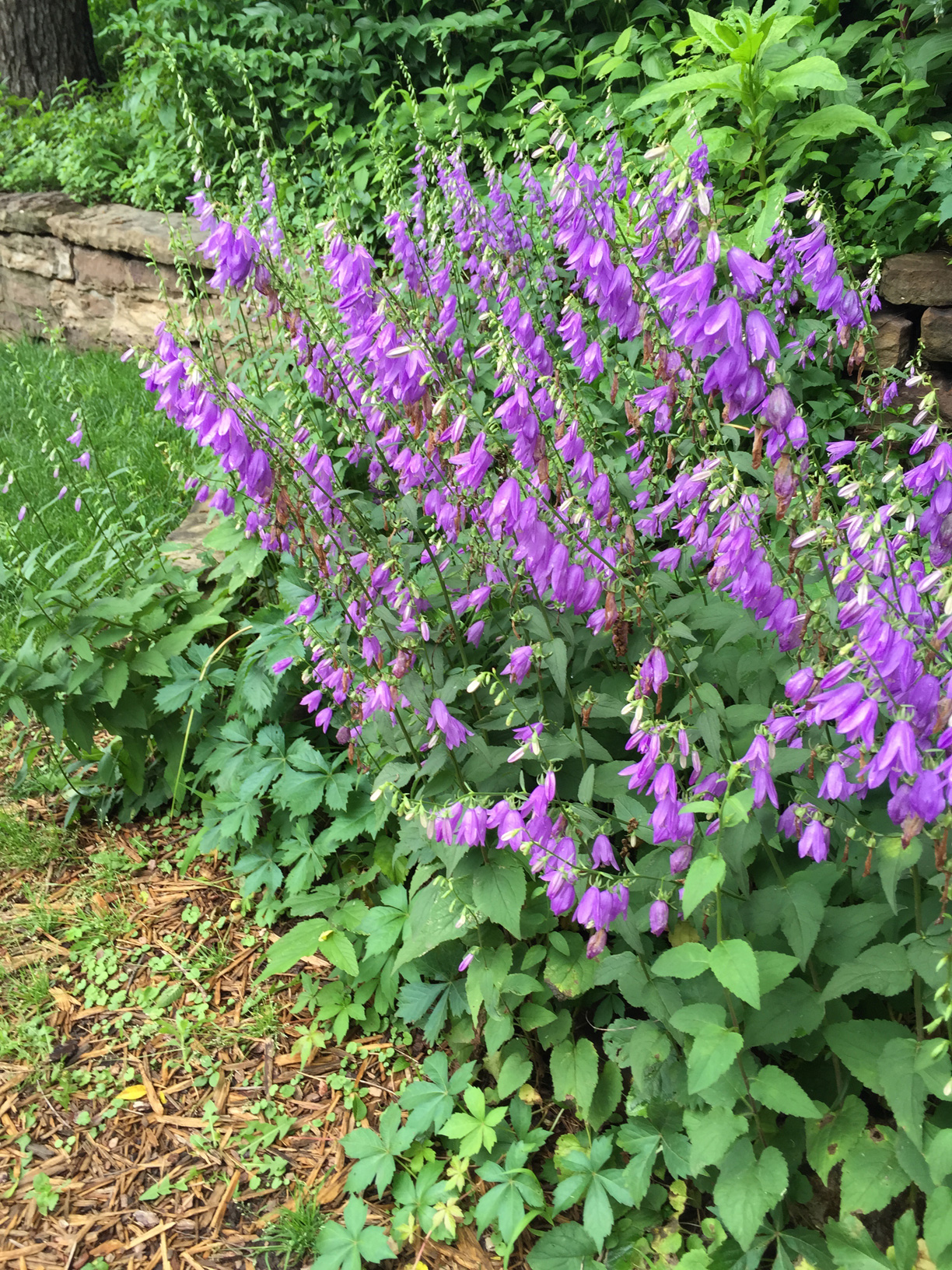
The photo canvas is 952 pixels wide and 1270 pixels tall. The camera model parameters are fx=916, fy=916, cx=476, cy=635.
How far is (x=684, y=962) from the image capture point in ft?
6.23

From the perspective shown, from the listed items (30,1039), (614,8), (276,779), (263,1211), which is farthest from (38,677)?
(614,8)

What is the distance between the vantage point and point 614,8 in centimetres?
561

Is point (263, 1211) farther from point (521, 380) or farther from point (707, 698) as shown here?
point (521, 380)

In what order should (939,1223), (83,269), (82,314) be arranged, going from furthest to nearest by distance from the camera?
1. (82,314)
2. (83,269)
3. (939,1223)

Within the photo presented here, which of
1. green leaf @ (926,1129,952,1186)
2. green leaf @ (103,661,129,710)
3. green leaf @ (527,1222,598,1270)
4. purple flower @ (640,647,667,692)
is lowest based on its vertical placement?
green leaf @ (527,1222,598,1270)

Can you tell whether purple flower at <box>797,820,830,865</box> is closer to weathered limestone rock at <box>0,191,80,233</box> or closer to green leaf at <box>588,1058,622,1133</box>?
green leaf at <box>588,1058,622,1133</box>

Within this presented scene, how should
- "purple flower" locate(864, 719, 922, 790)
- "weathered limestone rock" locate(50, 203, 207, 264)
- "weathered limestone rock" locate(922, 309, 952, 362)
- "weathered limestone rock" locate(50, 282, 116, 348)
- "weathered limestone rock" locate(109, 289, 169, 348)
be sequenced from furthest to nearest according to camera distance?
1. "weathered limestone rock" locate(50, 282, 116, 348)
2. "weathered limestone rock" locate(109, 289, 169, 348)
3. "weathered limestone rock" locate(50, 203, 207, 264)
4. "weathered limestone rock" locate(922, 309, 952, 362)
5. "purple flower" locate(864, 719, 922, 790)

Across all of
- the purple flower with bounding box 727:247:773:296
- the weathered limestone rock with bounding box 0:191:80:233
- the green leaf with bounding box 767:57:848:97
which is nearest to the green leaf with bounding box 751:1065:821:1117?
the purple flower with bounding box 727:247:773:296

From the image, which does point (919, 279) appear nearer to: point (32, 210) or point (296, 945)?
point (296, 945)

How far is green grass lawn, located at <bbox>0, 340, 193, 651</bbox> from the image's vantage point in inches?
162

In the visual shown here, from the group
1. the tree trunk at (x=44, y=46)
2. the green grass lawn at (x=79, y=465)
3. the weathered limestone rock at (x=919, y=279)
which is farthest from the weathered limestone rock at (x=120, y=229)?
the weathered limestone rock at (x=919, y=279)

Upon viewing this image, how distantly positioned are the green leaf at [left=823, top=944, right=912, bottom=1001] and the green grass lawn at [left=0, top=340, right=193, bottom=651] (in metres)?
3.06

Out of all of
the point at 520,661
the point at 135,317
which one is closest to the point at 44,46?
the point at 135,317

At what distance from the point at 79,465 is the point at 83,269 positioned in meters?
3.69
